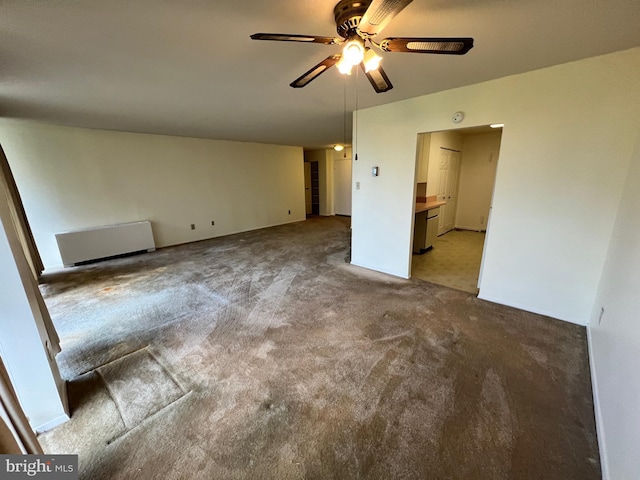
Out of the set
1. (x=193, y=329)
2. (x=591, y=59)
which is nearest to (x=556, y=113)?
(x=591, y=59)

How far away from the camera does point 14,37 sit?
1.62 metres

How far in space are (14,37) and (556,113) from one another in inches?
165

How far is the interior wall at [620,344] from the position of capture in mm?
1151

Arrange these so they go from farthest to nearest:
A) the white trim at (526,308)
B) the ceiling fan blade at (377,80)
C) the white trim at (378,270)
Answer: the white trim at (378,270)
the white trim at (526,308)
the ceiling fan blade at (377,80)

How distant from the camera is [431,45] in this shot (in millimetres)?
1359

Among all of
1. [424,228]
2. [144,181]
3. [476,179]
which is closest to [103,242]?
[144,181]

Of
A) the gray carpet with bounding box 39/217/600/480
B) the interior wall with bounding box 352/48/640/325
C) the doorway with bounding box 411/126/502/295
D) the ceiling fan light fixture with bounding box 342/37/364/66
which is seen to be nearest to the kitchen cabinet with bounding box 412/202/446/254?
the doorway with bounding box 411/126/502/295

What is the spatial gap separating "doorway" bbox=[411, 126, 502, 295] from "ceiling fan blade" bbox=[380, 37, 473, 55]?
118 inches

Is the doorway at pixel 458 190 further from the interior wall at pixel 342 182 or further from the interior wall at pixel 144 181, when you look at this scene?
the interior wall at pixel 144 181

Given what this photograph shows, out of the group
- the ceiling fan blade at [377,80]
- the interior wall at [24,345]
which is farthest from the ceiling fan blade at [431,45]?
the interior wall at [24,345]

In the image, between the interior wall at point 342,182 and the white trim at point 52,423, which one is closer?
the white trim at point 52,423

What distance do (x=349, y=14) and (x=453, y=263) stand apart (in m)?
3.89

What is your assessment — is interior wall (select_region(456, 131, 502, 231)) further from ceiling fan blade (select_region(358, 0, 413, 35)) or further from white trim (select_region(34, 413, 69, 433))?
white trim (select_region(34, 413, 69, 433))

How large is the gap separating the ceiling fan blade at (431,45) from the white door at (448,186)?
4.54m
